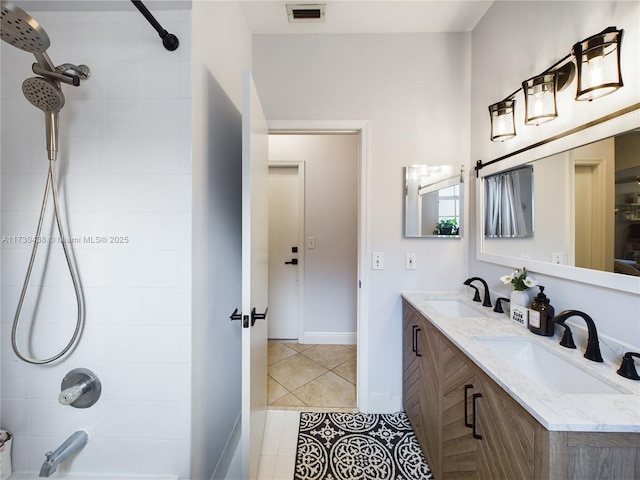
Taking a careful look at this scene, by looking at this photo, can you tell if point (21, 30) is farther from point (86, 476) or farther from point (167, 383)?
point (86, 476)

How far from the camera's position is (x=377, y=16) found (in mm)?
1580

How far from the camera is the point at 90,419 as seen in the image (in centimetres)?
99

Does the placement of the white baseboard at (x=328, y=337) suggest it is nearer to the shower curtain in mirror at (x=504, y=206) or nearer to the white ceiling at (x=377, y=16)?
the shower curtain in mirror at (x=504, y=206)

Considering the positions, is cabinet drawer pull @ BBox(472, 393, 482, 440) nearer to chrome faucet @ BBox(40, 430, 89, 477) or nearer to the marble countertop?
the marble countertop

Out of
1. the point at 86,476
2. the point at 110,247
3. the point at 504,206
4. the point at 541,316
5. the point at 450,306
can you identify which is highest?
the point at 504,206

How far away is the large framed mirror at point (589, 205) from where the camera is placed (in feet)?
2.72

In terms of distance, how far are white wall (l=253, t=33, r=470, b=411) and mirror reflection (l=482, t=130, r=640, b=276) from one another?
63cm

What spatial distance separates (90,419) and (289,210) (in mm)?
2222

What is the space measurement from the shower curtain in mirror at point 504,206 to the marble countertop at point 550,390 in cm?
52

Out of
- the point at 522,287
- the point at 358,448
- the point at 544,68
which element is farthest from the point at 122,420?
the point at 544,68

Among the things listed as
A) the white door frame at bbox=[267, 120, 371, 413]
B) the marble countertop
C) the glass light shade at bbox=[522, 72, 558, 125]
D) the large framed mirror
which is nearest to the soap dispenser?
the marble countertop

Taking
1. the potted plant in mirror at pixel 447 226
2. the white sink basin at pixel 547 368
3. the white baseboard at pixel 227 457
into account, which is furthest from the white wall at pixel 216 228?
the potted plant in mirror at pixel 447 226

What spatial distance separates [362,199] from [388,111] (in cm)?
65

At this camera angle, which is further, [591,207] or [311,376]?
[311,376]
